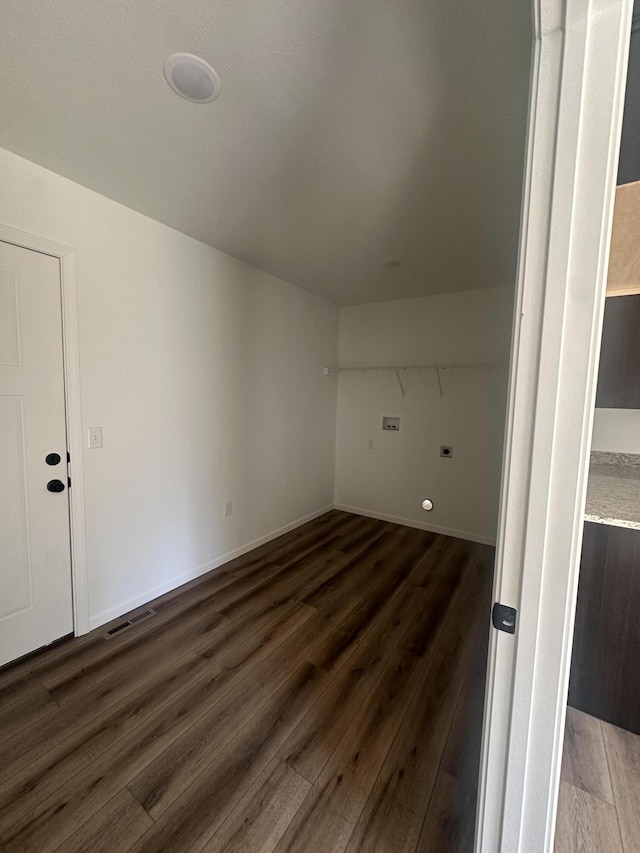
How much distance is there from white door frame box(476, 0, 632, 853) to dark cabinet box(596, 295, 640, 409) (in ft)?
3.23

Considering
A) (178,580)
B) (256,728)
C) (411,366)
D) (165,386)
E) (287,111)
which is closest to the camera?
(287,111)

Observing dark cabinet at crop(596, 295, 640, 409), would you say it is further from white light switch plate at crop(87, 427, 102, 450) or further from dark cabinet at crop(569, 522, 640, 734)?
white light switch plate at crop(87, 427, 102, 450)

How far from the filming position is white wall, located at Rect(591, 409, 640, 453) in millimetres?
1821

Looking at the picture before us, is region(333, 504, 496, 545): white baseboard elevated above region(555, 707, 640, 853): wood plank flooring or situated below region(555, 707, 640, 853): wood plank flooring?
above

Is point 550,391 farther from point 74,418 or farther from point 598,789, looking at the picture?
point 74,418

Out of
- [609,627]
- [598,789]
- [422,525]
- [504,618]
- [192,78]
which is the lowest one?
[598,789]

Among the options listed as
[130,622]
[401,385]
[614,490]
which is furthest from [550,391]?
[401,385]

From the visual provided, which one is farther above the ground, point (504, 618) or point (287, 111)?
point (287, 111)

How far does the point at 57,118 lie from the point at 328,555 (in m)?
3.25

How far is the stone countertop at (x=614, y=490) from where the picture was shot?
38.1 inches

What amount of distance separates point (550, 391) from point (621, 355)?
3.69 ft

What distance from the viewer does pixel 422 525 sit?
3850 millimetres

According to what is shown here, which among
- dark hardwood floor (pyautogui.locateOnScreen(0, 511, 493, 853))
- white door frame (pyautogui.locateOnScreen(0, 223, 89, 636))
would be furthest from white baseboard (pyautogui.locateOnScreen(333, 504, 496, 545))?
white door frame (pyautogui.locateOnScreen(0, 223, 89, 636))

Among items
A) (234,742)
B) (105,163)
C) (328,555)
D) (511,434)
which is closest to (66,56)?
(105,163)
